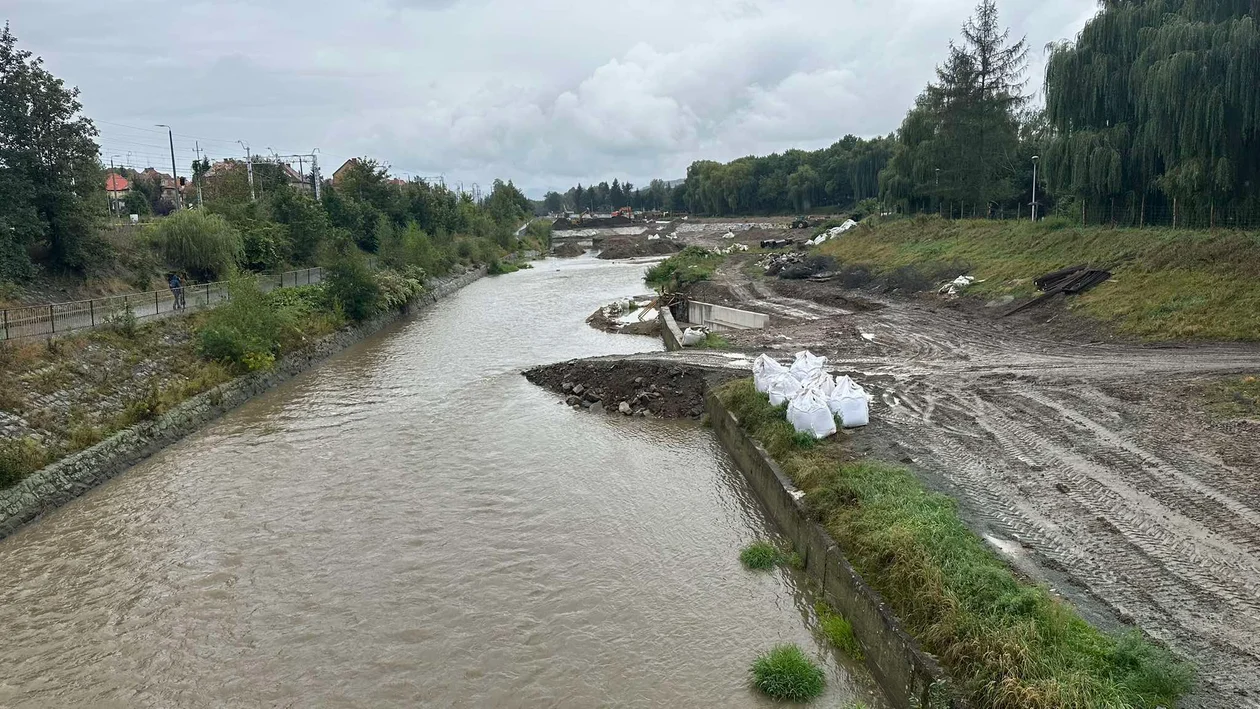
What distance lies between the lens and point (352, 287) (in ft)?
114

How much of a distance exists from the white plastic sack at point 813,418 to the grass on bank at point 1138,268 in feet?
37.6

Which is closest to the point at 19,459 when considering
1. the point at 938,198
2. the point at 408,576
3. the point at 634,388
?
the point at 408,576

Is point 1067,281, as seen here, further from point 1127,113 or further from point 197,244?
point 197,244

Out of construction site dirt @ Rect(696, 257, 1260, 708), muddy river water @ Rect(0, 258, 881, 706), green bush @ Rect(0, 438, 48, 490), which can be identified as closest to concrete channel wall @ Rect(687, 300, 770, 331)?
construction site dirt @ Rect(696, 257, 1260, 708)

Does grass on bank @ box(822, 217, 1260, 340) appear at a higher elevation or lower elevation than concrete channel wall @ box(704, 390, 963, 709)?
higher

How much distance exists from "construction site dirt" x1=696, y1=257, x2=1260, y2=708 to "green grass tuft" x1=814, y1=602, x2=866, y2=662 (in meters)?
2.06

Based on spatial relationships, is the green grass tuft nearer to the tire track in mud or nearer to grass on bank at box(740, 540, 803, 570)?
grass on bank at box(740, 540, 803, 570)

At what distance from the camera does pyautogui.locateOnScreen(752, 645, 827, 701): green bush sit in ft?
27.3

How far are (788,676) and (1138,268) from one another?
852 inches

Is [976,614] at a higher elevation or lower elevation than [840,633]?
higher

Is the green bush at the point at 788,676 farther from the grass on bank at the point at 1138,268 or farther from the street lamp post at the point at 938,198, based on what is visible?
the street lamp post at the point at 938,198

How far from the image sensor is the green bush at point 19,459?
537 inches

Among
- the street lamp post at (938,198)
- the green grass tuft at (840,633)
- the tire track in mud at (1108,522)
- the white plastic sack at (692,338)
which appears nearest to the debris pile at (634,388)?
the white plastic sack at (692,338)

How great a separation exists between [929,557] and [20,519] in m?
15.3
